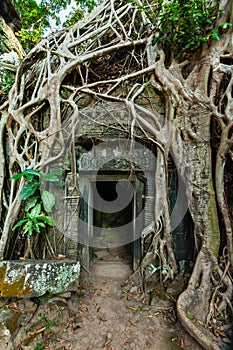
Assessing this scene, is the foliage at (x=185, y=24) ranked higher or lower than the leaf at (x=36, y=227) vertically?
higher

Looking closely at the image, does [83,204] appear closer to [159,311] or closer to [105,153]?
[105,153]

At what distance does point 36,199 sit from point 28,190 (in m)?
0.16

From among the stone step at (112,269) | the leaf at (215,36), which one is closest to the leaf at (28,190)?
the stone step at (112,269)

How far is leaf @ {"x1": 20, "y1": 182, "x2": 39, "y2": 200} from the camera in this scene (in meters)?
2.40

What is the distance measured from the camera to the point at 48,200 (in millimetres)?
2477

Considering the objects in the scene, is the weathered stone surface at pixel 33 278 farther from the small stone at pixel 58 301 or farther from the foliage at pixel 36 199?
the foliage at pixel 36 199

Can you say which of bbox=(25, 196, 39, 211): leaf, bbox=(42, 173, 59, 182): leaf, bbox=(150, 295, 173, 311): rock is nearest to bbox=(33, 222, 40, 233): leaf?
bbox=(25, 196, 39, 211): leaf

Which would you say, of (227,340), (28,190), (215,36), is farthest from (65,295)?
(215,36)

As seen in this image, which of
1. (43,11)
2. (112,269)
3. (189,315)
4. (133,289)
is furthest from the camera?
(43,11)

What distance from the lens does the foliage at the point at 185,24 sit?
248cm

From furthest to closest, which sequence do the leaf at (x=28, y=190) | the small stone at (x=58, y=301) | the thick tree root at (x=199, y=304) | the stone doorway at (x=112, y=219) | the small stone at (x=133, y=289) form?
the stone doorway at (x=112, y=219) → the small stone at (x=133, y=289) → the leaf at (x=28, y=190) → the small stone at (x=58, y=301) → the thick tree root at (x=199, y=304)

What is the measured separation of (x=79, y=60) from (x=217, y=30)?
1.76m

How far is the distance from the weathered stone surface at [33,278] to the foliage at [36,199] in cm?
40

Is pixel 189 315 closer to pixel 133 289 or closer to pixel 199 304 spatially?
pixel 199 304
